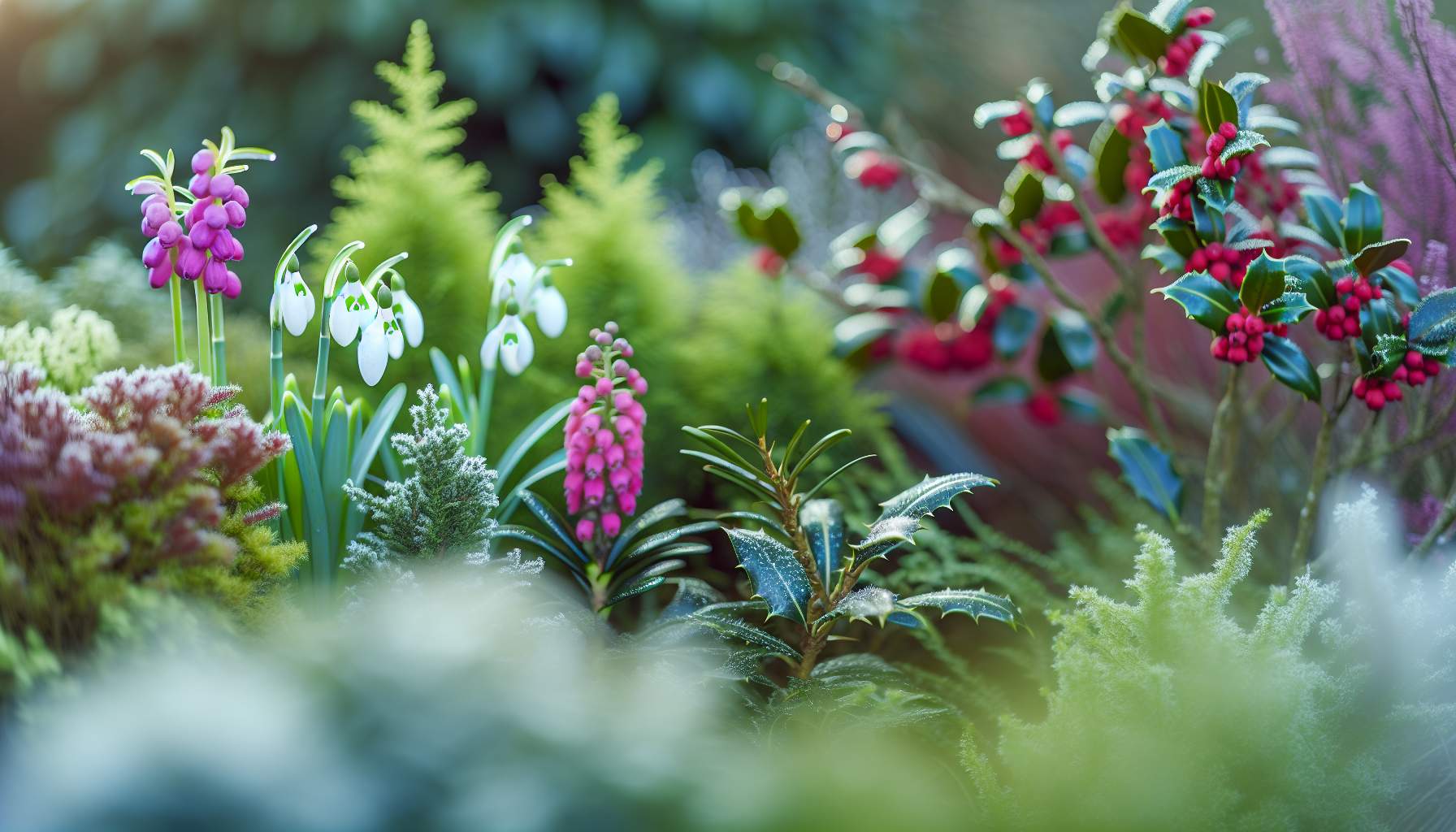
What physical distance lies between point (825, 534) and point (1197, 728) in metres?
0.35

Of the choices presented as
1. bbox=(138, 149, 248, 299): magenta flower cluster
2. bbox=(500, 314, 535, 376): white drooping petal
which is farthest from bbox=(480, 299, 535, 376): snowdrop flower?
bbox=(138, 149, 248, 299): magenta flower cluster

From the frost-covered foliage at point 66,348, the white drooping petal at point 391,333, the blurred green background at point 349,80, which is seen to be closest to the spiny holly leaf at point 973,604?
the white drooping petal at point 391,333

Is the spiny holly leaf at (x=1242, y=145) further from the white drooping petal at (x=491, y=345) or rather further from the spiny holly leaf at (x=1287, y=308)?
the white drooping petal at (x=491, y=345)

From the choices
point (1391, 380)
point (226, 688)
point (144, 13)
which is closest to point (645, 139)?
point (144, 13)

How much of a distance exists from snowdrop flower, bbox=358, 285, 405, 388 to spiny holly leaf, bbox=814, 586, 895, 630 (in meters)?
0.44

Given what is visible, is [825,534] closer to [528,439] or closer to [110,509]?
[528,439]

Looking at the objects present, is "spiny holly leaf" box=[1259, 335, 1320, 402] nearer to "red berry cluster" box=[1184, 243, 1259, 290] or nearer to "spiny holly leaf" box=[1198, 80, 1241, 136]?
"red berry cluster" box=[1184, 243, 1259, 290]

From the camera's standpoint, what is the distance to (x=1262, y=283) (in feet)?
2.71

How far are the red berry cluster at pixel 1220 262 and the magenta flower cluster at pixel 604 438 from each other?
0.51 m

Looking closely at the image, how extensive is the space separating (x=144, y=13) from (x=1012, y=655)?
2.77 m

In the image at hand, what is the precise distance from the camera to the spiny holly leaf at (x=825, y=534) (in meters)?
0.91

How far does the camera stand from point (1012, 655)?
44.5 inches

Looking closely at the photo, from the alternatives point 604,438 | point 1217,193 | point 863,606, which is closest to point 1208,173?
point 1217,193

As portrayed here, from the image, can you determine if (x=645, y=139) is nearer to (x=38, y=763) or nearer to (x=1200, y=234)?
(x=1200, y=234)
